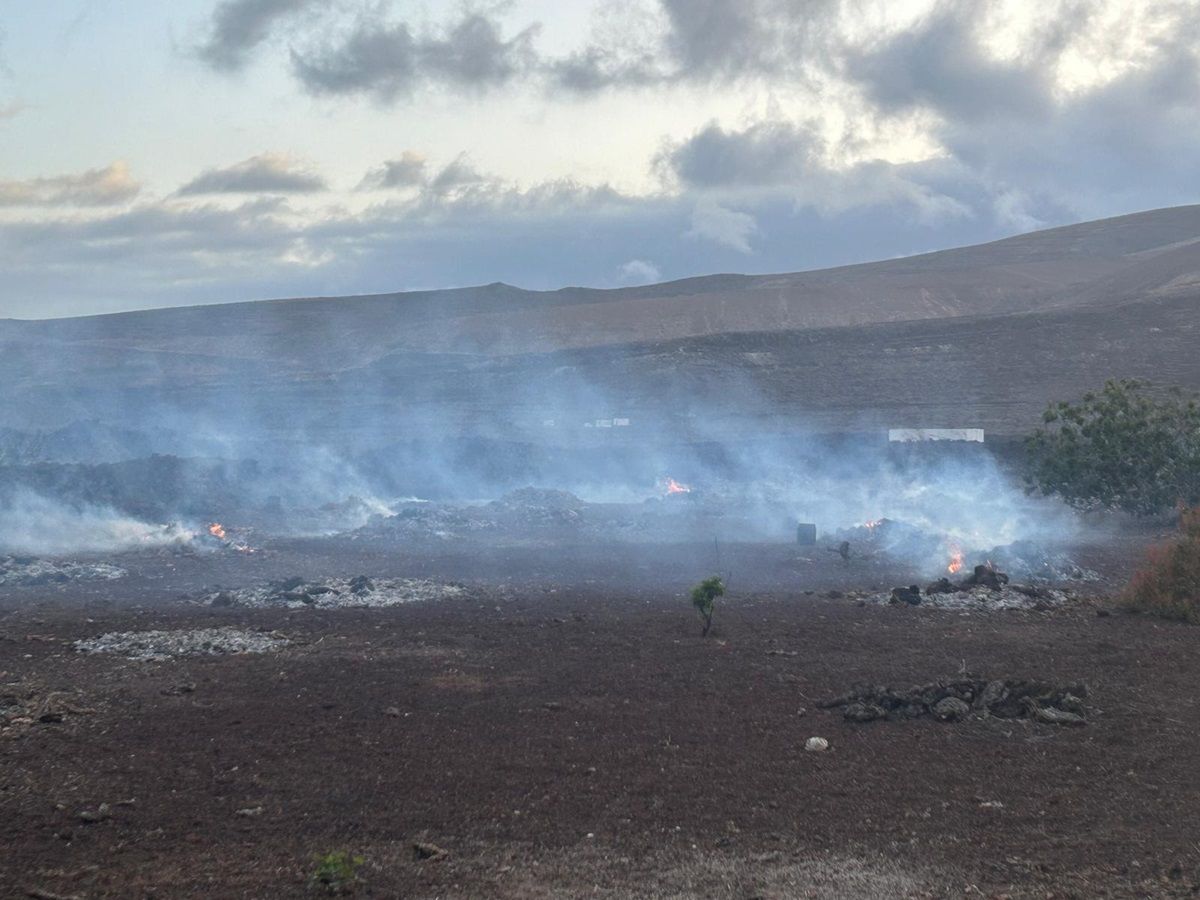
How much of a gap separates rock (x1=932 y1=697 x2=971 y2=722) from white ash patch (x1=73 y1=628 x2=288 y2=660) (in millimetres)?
9658

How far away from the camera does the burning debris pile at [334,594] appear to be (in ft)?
70.9

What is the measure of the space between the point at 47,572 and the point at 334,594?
7.90 metres

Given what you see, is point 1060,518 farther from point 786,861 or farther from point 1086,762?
point 786,861

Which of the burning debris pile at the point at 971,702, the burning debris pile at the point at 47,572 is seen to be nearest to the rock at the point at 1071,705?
the burning debris pile at the point at 971,702

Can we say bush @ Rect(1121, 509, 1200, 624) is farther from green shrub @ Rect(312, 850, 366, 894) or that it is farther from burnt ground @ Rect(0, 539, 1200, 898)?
green shrub @ Rect(312, 850, 366, 894)

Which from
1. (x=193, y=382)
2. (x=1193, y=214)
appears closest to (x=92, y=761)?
(x=193, y=382)

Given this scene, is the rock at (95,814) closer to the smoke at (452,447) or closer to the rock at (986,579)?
the rock at (986,579)

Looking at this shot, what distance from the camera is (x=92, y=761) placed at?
1102cm

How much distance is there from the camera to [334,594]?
880 inches

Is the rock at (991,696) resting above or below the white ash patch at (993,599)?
above

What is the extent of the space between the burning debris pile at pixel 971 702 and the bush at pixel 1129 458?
2151cm

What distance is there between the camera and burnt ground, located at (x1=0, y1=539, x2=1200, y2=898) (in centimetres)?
825

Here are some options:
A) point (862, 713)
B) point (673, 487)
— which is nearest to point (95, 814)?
point (862, 713)

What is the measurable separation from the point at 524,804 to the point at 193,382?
90.1 meters
